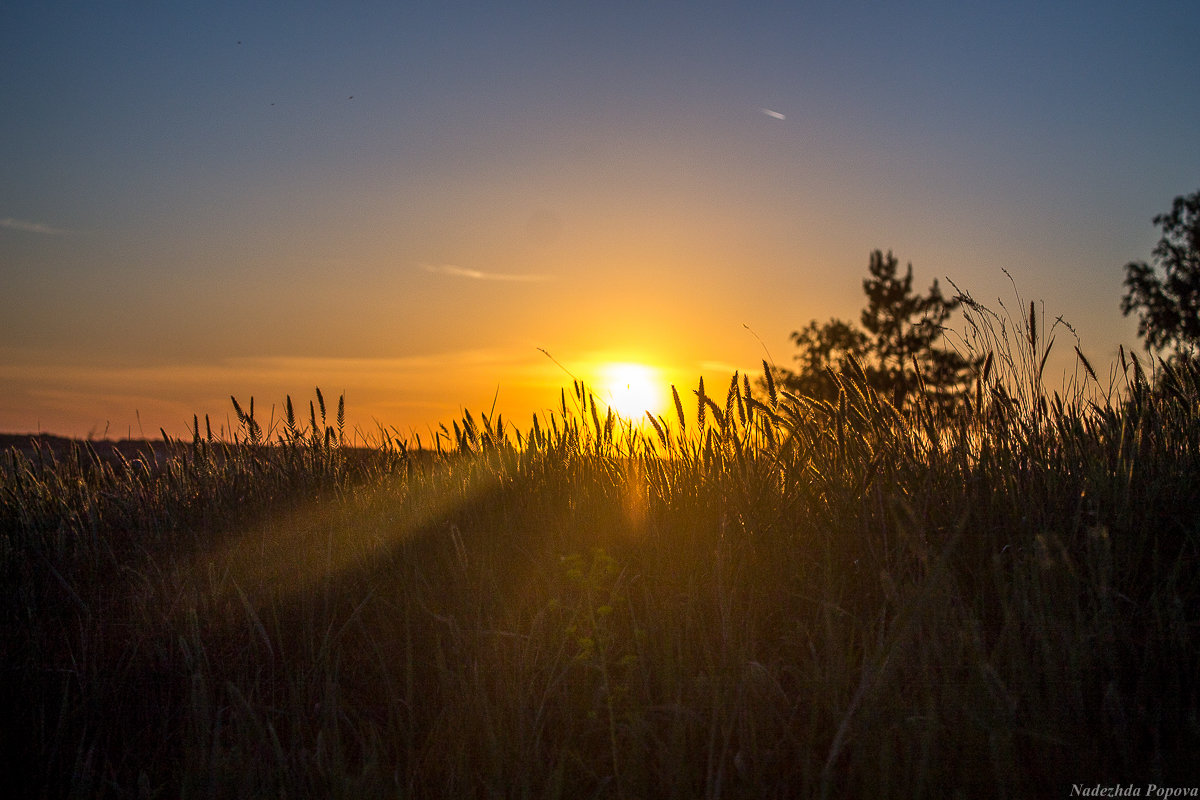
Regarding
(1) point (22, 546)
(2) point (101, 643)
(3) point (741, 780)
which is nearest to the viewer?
(3) point (741, 780)

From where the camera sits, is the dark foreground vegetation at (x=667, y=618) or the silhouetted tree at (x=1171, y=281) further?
the silhouetted tree at (x=1171, y=281)

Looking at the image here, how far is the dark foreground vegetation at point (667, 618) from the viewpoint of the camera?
198 cm

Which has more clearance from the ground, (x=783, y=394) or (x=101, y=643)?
(x=783, y=394)

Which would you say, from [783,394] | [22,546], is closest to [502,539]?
[783,394]

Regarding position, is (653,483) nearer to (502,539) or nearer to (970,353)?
(502,539)

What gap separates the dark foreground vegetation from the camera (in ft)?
6.50

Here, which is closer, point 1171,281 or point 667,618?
point 667,618

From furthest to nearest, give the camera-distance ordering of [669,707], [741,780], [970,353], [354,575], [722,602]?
[970,353], [354,575], [722,602], [669,707], [741,780]

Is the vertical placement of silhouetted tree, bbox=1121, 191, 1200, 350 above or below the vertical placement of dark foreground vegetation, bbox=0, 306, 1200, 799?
above

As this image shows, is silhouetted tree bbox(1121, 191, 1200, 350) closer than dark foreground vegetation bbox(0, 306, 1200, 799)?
No

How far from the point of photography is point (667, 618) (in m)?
2.53

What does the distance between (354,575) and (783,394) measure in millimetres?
2016

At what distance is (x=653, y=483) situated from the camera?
3.56 m

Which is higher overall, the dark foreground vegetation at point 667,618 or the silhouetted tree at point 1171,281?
the silhouetted tree at point 1171,281
